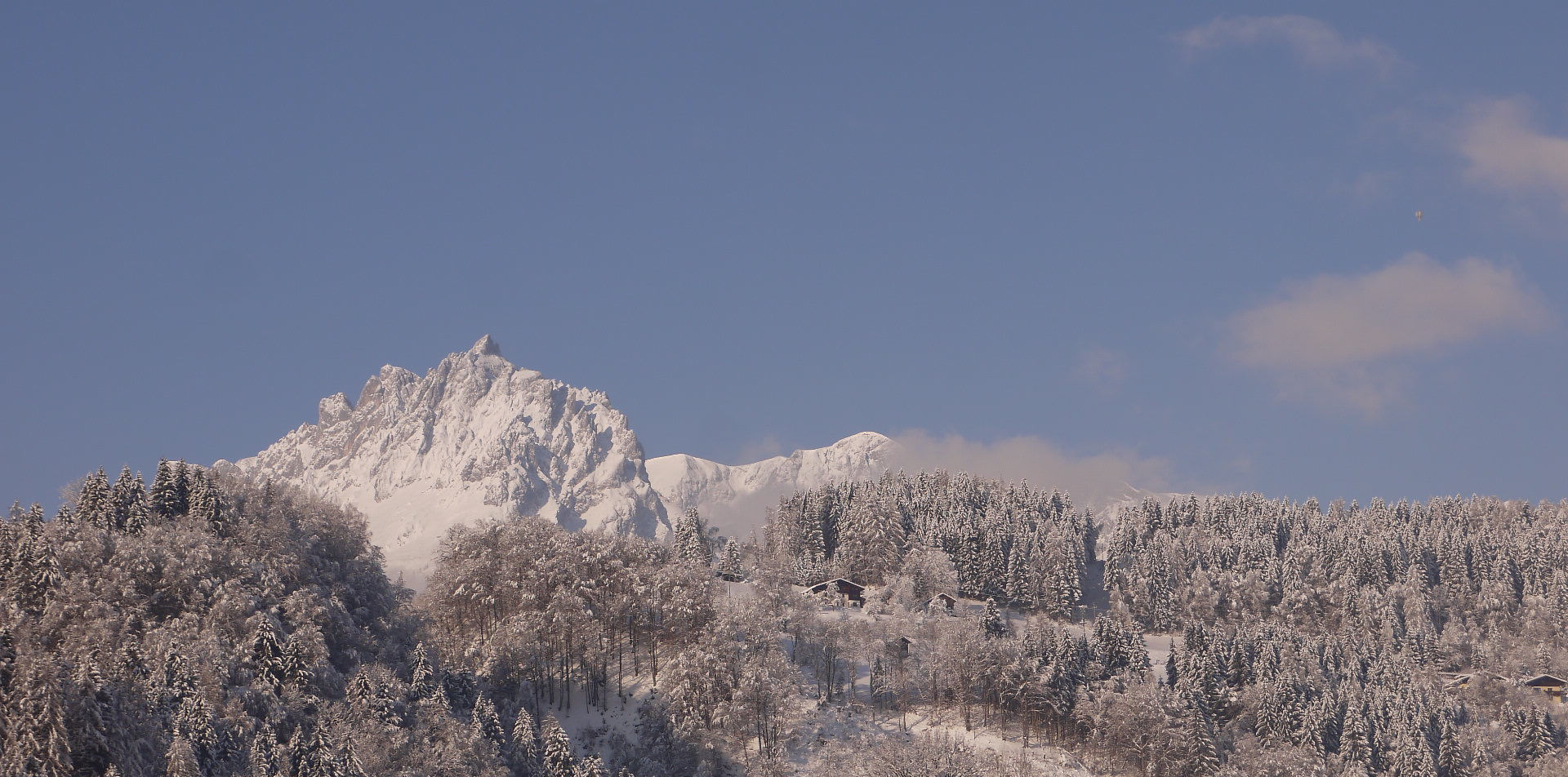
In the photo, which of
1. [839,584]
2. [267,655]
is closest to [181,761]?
[267,655]

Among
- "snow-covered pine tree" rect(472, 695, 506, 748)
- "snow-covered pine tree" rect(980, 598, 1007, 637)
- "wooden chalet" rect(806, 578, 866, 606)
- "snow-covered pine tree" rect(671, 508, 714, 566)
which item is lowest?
"snow-covered pine tree" rect(472, 695, 506, 748)

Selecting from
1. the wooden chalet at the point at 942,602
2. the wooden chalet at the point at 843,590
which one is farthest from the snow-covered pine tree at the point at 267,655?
the wooden chalet at the point at 942,602

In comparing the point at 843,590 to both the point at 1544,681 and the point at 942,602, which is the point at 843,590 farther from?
the point at 1544,681

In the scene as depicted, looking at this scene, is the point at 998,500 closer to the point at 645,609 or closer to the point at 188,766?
the point at 645,609

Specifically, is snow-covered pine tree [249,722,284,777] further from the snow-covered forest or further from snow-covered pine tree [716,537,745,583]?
snow-covered pine tree [716,537,745,583]

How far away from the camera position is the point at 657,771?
98.9 meters

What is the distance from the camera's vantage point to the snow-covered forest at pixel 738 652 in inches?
3260

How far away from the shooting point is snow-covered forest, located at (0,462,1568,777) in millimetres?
82812

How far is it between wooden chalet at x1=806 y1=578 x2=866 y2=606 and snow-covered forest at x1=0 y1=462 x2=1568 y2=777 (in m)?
0.40

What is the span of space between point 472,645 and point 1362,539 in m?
111

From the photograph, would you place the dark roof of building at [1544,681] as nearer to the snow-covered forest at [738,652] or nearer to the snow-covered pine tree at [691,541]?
the snow-covered forest at [738,652]

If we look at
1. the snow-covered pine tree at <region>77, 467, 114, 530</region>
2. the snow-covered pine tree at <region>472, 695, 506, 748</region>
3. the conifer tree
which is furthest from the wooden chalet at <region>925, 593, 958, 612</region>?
the snow-covered pine tree at <region>77, 467, 114, 530</region>

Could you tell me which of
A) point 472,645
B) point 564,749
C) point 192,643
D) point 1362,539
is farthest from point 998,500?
point 192,643

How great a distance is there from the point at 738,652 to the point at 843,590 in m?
40.0
